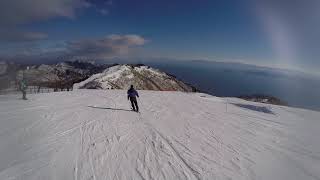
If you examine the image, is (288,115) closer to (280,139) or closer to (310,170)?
(280,139)

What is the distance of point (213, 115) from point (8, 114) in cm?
1591

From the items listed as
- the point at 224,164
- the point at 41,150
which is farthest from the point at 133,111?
the point at 224,164

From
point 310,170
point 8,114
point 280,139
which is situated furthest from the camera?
point 8,114

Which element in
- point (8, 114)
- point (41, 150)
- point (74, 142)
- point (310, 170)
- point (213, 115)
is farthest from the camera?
point (213, 115)

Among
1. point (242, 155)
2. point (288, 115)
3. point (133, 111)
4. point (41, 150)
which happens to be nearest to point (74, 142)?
point (41, 150)

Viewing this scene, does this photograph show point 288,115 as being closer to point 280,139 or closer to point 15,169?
point 280,139

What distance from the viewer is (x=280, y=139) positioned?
50.7 feet

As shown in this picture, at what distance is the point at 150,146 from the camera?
12.7m

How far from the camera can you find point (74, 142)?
12.7 meters

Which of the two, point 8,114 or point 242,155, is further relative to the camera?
point 8,114

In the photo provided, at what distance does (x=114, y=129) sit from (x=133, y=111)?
664 cm

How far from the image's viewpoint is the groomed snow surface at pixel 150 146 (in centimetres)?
976

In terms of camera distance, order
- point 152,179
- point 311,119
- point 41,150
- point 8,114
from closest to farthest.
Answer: point 152,179 < point 41,150 < point 8,114 < point 311,119

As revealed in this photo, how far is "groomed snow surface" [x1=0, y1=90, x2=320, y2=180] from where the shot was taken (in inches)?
384
